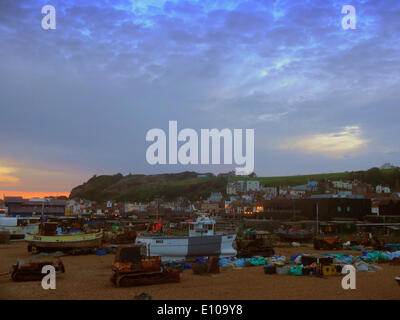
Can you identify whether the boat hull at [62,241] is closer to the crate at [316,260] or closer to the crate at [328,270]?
the crate at [316,260]

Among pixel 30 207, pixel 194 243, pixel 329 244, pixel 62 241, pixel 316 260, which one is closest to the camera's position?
pixel 316 260

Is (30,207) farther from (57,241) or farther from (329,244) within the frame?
(329,244)

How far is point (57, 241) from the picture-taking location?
29.0 meters

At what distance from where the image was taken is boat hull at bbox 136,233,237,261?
76.8ft

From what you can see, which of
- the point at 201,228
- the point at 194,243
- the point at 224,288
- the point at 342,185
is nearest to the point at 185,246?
the point at 194,243

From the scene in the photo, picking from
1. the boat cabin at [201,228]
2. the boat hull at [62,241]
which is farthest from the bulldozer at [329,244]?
the boat hull at [62,241]

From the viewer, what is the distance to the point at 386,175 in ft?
493

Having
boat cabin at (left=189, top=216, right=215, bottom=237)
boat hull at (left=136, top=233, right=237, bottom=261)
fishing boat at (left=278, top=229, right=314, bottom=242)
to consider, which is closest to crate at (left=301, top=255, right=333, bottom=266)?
boat hull at (left=136, top=233, right=237, bottom=261)

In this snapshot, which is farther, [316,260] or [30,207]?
[30,207]

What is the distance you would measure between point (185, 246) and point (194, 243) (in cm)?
69

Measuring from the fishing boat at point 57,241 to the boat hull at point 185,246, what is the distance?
776 cm

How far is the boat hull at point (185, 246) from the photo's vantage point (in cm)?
2341

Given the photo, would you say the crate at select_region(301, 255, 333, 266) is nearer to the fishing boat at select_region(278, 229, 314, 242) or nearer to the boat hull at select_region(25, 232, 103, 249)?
the boat hull at select_region(25, 232, 103, 249)

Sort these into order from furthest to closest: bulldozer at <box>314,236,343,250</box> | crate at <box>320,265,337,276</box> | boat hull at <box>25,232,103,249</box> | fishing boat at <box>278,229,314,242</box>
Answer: fishing boat at <box>278,229,314,242</box> → bulldozer at <box>314,236,343,250</box> → boat hull at <box>25,232,103,249</box> → crate at <box>320,265,337,276</box>
